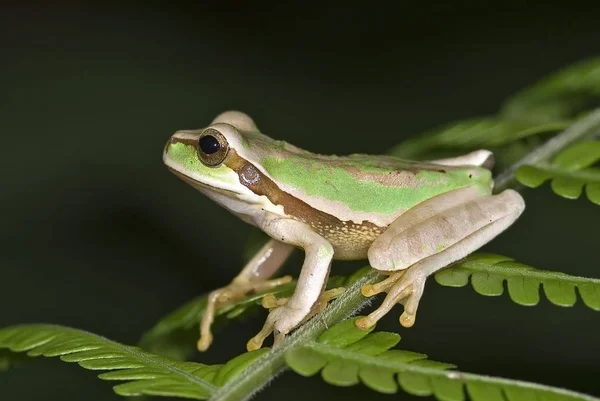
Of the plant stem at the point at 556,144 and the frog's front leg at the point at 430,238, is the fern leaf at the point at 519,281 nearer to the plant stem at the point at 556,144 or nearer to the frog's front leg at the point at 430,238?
the frog's front leg at the point at 430,238

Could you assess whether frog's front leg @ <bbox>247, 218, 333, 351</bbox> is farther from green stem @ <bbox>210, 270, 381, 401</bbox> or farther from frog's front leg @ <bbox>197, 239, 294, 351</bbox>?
frog's front leg @ <bbox>197, 239, 294, 351</bbox>

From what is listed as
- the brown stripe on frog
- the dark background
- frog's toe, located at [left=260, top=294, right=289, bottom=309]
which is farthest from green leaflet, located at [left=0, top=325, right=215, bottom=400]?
the dark background

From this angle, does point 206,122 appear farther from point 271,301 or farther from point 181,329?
point 271,301

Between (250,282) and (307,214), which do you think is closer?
(307,214)

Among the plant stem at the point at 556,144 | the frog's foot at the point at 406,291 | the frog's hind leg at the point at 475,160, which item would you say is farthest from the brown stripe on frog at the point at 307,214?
the plant stem at the point at 556,144

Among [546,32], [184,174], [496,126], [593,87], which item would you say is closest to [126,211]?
[184,174]

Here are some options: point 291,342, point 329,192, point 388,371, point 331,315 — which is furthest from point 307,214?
point 388,371
